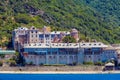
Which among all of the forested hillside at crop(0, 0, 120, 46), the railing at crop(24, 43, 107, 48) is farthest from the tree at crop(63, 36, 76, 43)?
the forested hillside at crop(0, 0, 120, 46)

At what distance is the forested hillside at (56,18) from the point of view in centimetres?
11931

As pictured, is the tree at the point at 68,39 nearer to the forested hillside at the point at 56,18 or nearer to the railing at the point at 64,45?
the railing at the point at 64,45

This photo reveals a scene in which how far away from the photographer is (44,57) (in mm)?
100750

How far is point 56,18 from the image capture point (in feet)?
419

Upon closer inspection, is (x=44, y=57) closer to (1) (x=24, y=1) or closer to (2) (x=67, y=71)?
(2) (x=67, y=71)

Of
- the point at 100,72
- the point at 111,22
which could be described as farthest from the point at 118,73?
the point at 111,22

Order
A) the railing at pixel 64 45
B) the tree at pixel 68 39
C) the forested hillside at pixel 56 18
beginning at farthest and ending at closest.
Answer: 1. the forested hillside at pixel 56 18
2. the tree at pixel 68 39
3. the railing at pixel 64 45

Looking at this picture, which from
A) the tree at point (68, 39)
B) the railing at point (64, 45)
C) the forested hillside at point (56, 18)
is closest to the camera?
the railing at point (64, 45)

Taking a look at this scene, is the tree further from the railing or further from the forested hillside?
the forested hillside

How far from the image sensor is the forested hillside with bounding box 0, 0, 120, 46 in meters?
119

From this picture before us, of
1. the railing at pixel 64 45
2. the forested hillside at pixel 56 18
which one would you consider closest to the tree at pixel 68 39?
the railing at pixel 64 45

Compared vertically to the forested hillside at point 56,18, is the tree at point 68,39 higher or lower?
lower

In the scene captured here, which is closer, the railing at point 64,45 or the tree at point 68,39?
the railing at point 64,45

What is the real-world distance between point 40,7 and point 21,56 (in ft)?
99.2
